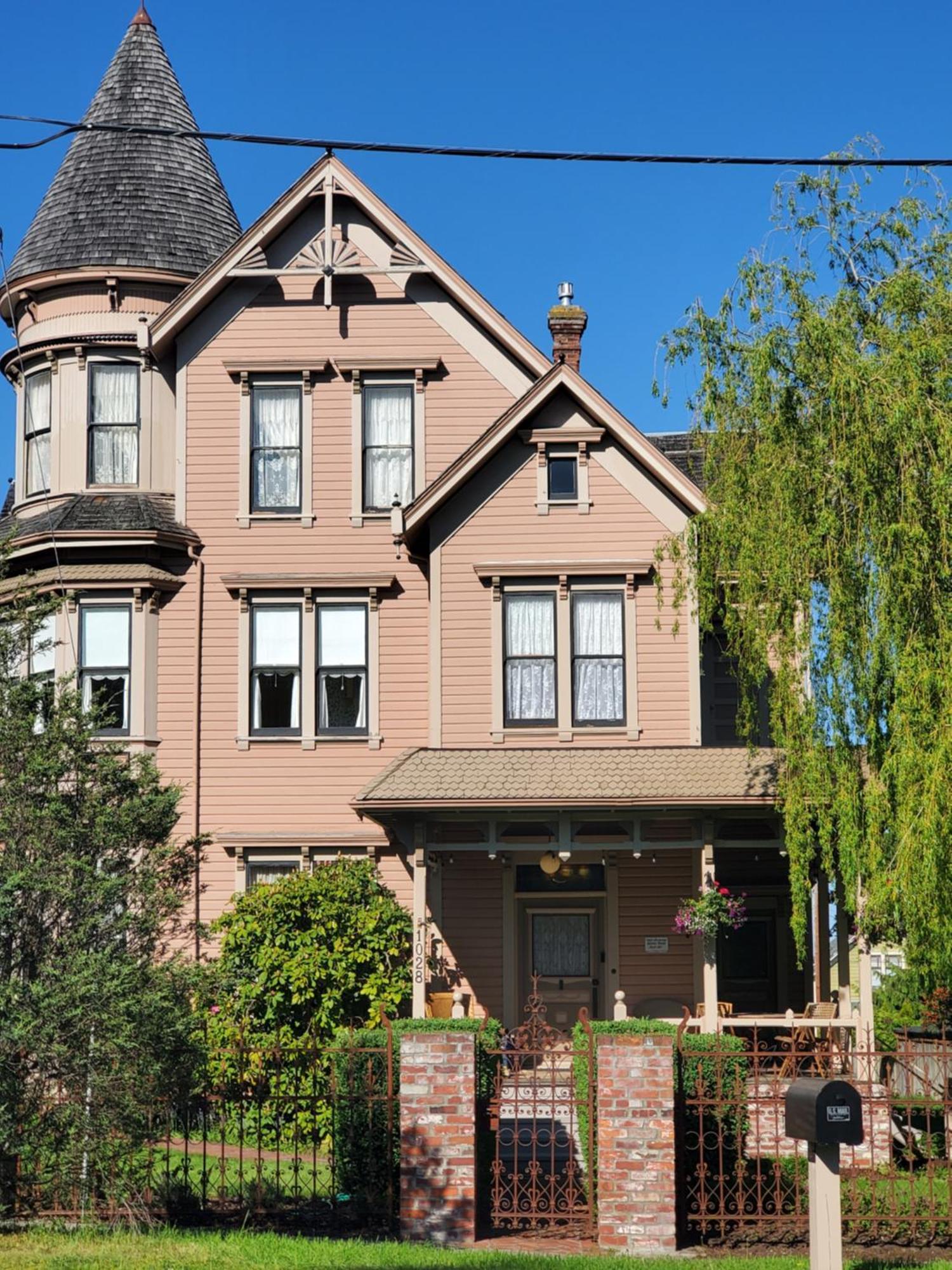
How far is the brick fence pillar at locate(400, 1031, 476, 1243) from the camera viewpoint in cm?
1259

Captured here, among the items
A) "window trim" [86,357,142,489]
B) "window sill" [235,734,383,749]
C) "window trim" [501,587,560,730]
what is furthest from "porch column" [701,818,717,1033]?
"window trim" [86,357,142,489]

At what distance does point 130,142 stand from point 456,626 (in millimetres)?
9496

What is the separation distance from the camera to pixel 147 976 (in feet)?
40.7

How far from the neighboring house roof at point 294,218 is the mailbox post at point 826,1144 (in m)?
14.0

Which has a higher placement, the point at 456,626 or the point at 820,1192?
the point at 456,626

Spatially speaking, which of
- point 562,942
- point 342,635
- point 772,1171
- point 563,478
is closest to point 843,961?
point 562,942

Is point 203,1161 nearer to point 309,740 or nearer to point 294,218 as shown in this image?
point 309,740

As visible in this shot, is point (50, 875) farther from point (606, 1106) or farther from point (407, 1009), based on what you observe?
point (407, 1009)

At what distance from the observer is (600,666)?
21953 mm

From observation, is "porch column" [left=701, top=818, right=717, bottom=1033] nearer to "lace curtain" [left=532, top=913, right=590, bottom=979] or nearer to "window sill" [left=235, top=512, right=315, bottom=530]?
"lace curtain" [left=532, top=913, right=590, bottom=979]

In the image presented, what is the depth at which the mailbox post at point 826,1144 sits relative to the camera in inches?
432

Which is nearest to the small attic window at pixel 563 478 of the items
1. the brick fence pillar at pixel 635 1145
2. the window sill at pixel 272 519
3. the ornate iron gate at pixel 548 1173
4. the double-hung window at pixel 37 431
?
the window sill at pixel 272 519

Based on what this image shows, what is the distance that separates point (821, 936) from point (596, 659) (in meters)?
4.83

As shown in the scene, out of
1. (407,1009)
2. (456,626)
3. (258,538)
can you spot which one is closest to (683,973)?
(407,1009)
